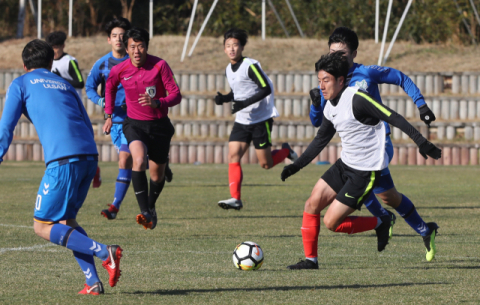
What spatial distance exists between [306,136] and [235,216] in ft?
35.7

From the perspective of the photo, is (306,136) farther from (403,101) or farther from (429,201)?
(429,201)

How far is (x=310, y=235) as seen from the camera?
232 inches

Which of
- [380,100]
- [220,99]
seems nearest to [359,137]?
[380,100]

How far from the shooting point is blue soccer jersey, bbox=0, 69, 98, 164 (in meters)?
4.84

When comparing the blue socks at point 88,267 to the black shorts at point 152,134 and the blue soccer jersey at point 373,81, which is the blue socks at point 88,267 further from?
the black shorts at point 152,134

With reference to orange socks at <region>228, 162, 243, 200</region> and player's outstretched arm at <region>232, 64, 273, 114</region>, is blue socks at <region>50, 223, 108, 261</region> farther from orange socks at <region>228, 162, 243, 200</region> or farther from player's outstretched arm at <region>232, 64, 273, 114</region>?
player's outstretched arm at <region>232, 64, 273, 114</region>

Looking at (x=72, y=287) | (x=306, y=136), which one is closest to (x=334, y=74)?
(x=72, y=287)

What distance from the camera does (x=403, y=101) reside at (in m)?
19.8

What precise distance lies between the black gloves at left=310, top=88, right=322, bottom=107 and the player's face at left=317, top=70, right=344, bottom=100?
624mm

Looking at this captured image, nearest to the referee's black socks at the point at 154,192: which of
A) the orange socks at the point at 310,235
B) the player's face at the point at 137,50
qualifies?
the player's face at the point at 137,50

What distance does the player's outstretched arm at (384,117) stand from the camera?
5254 mm

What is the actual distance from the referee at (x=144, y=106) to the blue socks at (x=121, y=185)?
A: 67 cm

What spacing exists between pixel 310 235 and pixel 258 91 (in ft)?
14.4

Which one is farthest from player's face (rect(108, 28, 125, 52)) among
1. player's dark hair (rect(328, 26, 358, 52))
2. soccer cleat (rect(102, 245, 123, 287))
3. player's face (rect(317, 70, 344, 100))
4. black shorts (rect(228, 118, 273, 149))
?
soccer cleat (rect(102, 245, 123, 287))
